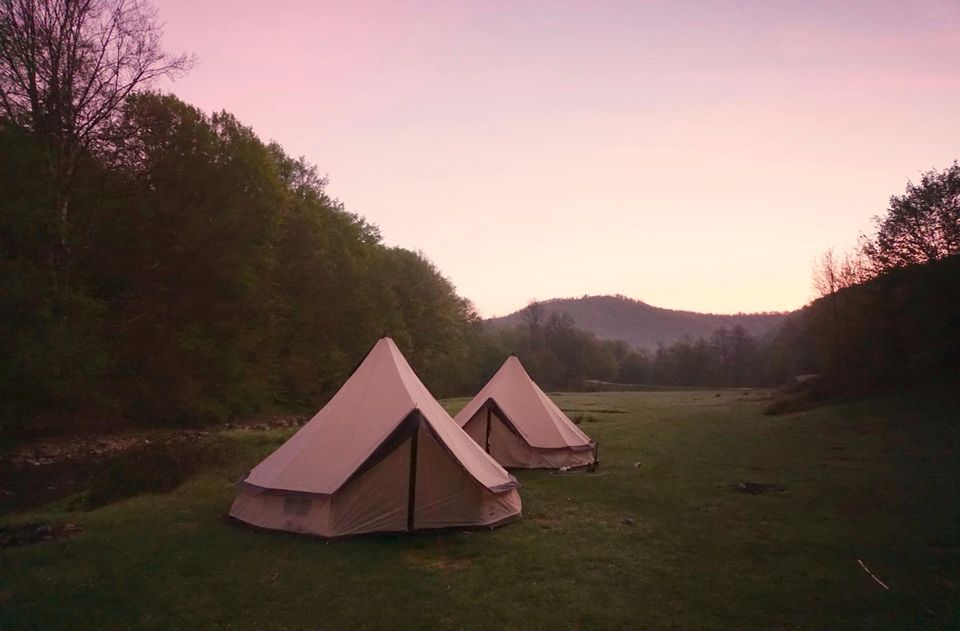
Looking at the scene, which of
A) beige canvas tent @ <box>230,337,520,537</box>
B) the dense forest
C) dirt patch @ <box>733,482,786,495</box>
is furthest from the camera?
the dense forest

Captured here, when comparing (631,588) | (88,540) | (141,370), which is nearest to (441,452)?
(631,588)

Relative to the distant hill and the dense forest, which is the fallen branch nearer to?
the dense forest

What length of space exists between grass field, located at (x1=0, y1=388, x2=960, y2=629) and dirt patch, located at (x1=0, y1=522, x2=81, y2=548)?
0.27 meters

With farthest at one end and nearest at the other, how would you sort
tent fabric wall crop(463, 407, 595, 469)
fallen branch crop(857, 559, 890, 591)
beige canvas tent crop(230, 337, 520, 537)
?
tent fabric wall crop(463, 407, 595, 469) < beige canvas tent crop(230, 337, 520, 537) < fallen branch crop(857, 559, 890, 591)

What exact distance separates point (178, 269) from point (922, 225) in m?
35.8

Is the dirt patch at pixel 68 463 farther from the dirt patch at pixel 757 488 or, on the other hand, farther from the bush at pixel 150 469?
the dirt patch at pixel 757 488

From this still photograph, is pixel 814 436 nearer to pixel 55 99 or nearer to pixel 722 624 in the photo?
pixel 722 624

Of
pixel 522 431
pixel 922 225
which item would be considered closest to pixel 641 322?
pixel 922 225

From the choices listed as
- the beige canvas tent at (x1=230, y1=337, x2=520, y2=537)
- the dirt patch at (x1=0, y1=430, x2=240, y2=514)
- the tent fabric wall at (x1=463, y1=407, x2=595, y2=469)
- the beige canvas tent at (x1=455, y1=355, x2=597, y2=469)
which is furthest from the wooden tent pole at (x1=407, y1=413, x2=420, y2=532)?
the dirt patch at (x1=0, y1=430, x2=240, y2=514)

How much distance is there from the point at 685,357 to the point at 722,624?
9584 centimetres

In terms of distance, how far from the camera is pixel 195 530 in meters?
10.2

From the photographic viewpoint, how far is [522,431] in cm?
1727

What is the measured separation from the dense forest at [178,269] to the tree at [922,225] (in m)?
0.07

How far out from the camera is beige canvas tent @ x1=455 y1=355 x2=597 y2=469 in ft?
55.5
